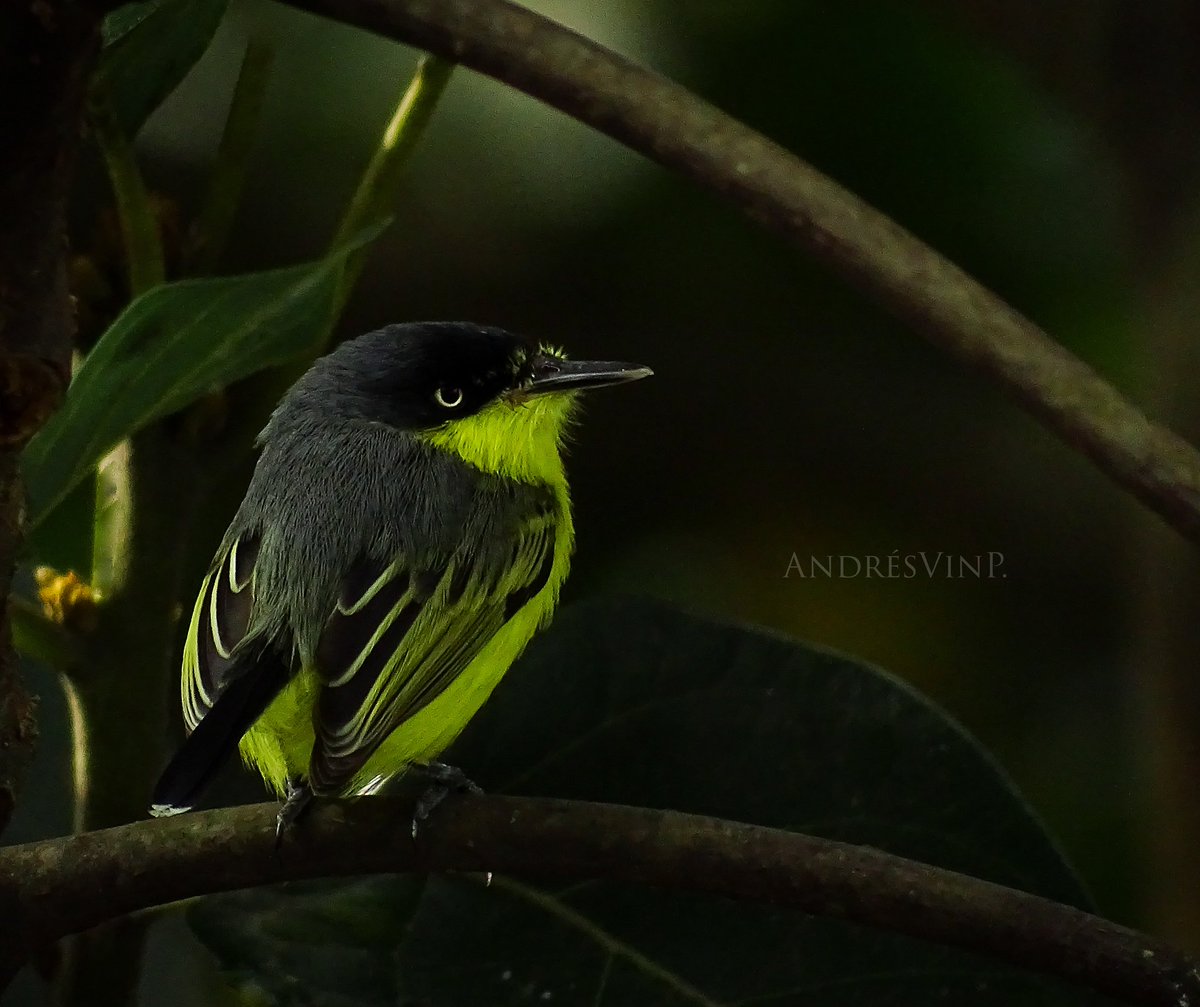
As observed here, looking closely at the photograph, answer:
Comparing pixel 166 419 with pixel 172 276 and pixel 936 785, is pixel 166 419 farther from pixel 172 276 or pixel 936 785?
pixel 936 785

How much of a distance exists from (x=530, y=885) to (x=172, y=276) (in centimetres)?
74

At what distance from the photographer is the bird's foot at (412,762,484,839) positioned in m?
1.57

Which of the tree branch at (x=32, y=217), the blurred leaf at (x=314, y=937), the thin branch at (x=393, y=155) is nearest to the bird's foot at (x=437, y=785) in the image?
the blurred leaf at (x=314, y=937)

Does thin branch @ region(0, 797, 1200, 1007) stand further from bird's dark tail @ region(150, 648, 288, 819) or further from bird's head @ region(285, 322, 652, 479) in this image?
bird's head @ region(285, 322, 652, 479)

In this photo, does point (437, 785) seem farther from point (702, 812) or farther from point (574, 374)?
point (574, 374)

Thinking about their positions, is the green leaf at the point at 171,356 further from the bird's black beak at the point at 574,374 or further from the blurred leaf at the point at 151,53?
the bird's black beak at the point at 574,374

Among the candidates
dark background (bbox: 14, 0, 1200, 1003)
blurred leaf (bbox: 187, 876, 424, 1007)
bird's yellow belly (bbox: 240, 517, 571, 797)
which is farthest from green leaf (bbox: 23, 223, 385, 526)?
dark background (bbox: 14, 0, 1200, 1003)

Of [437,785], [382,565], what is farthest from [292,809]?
[382,565]

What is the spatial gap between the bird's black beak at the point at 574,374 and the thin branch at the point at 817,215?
3.14 ft

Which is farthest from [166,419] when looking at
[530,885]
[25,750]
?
[530,885]

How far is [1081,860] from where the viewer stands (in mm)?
2678

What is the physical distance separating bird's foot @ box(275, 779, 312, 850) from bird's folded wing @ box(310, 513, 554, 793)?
0.06 ft

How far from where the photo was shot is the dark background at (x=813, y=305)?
9.03 feet

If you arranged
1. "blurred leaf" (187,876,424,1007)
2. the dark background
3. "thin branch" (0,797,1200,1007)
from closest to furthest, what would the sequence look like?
"thin branch" (0,797,1200,1007) < "blurred leaf" (187,876,424,1007) < the dark background
